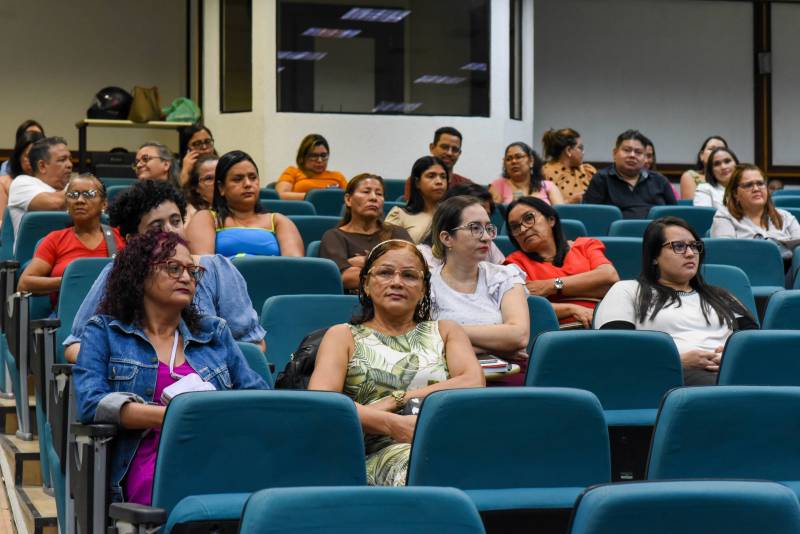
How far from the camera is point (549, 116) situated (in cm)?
1212

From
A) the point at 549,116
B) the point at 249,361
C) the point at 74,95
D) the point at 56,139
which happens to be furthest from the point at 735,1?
the point at 249,361

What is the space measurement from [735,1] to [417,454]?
10.4m

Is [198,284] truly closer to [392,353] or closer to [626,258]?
[392,353]

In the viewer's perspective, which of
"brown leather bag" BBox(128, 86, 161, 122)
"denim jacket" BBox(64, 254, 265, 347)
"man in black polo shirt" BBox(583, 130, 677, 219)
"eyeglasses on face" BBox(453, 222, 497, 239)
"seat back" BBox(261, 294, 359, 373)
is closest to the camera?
"denim jacket" BBox(64, 254, 265, 347)

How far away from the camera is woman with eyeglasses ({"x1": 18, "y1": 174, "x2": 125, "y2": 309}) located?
4887mm

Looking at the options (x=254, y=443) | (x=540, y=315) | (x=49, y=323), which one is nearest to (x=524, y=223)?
(x=540, y=315)

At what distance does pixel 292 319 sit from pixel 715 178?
4.28m

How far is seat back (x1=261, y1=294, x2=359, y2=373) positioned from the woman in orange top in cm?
401

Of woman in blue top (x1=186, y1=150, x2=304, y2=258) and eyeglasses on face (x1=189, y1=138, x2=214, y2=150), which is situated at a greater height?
eyeglasses on face (x1=189, y1=138, x2=214, y2=150)

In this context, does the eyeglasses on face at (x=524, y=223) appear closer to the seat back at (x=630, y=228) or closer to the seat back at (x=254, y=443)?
the seat back at (x=630, y=228)

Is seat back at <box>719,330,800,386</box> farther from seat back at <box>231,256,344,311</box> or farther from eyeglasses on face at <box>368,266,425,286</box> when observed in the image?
seat back at <box>231,256,344,311</box>

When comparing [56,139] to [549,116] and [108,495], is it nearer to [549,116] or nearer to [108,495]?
[108,495]

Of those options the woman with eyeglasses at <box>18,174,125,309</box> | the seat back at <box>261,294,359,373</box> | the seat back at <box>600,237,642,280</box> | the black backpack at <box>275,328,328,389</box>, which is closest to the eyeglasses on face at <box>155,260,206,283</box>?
the black backpack at <box>275,328,328,389</box>

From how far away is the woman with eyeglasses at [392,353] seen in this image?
3301mm
